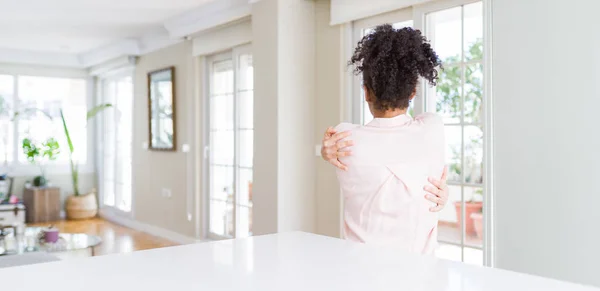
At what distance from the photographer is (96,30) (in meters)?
6.55

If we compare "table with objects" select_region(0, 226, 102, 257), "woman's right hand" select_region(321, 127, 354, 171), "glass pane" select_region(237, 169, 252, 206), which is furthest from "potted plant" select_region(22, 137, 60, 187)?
"woman's right hand" select_region(321, 127, 354, 171)

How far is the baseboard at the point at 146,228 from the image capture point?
6211 mm

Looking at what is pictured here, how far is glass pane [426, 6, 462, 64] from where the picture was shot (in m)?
3.40

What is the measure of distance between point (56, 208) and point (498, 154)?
266 inches

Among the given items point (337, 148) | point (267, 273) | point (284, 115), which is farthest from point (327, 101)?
point (267, 273)

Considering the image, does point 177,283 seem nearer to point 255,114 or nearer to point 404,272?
point 404,272

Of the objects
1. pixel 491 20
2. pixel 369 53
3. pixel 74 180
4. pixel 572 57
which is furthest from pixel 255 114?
pixel 74 180

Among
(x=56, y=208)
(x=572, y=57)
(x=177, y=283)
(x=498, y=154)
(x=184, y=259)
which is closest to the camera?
(x=177, y=283)

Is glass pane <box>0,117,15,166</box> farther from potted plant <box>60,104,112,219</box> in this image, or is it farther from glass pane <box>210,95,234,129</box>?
glass pane <box>210,95,234,129</box>

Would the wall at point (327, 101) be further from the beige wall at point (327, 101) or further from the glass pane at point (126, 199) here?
the glass pane at point (126, 199)

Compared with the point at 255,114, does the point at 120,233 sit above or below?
below

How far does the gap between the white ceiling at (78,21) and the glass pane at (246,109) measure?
0.92 metres

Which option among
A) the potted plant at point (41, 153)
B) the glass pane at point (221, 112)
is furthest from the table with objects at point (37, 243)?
the potted plant at point (41, 153)

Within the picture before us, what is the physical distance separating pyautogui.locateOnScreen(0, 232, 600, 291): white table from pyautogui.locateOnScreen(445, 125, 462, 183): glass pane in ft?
7.31
